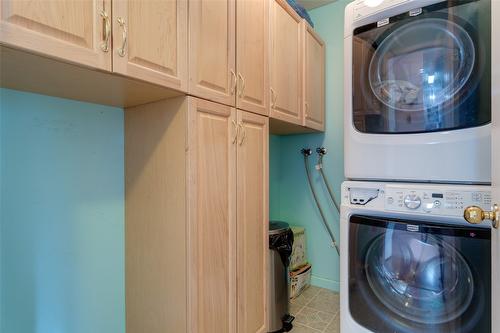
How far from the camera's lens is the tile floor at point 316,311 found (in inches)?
61.6

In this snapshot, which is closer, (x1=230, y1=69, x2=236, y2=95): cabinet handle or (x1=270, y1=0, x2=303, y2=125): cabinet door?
(x1=230, y1=69, x2=236, y2=95): cabinet handle

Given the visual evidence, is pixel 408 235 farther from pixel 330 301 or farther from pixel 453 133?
pixel 330 301

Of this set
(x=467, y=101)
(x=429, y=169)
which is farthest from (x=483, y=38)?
(x=429, y=169)

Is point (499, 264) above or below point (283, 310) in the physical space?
Result: above

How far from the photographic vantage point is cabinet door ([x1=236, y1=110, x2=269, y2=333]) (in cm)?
123

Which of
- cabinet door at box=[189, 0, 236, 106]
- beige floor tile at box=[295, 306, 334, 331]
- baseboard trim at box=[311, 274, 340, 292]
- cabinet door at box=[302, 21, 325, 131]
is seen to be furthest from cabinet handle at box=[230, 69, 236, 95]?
baseboard trim at box=[311, 274, 340, 292]

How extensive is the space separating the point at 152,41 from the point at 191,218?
2.09 feet

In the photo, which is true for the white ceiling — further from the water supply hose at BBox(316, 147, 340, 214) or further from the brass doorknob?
the brass doorknob

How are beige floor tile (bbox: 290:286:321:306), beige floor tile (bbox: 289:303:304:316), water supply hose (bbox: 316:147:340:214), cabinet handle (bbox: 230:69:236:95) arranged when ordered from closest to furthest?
cabinet handle (bbox: 230:69:236:95) < beige floor tile (bbox: 289:303:304:316) < beige floor tile (bbox: 290:286:321:306) < water supply hose (bbox: 316:147:340:214)

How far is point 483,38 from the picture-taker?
0.95 meters

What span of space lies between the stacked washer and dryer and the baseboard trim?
0.89 m

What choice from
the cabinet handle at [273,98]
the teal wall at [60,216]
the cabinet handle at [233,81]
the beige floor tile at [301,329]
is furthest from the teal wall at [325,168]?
the teal wall at [60,216]

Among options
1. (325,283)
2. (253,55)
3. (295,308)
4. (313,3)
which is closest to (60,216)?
(253,55)

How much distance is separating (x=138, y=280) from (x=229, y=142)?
75cm
